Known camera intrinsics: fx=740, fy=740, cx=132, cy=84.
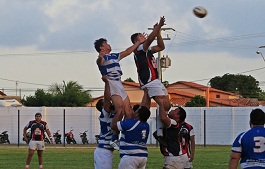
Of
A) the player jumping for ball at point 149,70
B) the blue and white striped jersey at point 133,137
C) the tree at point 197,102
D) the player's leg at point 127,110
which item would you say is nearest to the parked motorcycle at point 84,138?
the tree at point 197,102

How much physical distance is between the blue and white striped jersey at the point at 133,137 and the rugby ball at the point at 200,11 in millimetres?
2928

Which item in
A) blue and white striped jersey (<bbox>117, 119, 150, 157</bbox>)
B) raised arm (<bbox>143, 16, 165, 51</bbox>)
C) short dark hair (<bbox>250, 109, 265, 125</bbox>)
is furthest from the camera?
raised arm (<bbox>143, 16, 165, 51</bbox>)

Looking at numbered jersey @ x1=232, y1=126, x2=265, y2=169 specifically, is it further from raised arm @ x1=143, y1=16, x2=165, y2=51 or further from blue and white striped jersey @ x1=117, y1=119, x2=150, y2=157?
raised arm @ x1=143, y1=16, x2=165, y2=51

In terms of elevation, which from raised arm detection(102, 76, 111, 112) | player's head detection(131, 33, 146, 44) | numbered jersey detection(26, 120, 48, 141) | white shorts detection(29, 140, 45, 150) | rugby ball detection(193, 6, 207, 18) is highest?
rugby ball detection(193, 6, 207, 18)

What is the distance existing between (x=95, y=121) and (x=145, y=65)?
45545 millimetres

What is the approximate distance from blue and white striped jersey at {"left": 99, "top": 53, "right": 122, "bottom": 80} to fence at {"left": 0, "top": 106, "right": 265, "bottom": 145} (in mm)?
38969

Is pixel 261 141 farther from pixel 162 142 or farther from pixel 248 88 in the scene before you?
pixel 248 88

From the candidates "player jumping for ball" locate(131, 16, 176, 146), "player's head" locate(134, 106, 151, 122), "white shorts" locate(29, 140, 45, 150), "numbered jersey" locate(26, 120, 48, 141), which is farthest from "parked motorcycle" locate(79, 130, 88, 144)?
"player's head" locate(134, 106, 151, 122)

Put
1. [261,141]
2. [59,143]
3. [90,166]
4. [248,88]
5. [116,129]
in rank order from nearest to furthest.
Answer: [261,141] < [116,129] < [90,166] < [59,143] < [248,88]

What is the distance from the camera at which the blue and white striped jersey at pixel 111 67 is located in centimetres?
1570

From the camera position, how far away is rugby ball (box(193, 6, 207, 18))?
54.1ft

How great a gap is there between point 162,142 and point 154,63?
68.0 inches

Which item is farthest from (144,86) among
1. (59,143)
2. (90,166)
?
(59,143)

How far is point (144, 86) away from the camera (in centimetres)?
1598
